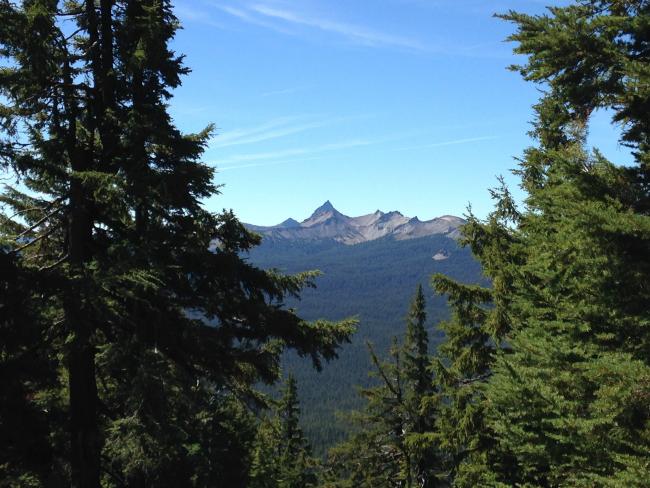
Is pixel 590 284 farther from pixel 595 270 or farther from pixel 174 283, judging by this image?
pixel 174 283

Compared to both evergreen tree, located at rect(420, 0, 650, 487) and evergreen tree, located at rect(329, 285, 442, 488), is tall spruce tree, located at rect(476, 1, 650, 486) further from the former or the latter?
evergreen tree, located at rect(329, 285, 442, 488)

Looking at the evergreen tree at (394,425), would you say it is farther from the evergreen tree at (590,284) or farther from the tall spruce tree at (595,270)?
the tall spruce tree at (595,270)

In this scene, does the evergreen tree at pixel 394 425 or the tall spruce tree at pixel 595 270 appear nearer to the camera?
the tall spruce tree at pixel 595 270

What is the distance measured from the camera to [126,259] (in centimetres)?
791

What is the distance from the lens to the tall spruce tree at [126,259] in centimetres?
723

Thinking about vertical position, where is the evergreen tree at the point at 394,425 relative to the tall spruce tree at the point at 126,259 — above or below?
below

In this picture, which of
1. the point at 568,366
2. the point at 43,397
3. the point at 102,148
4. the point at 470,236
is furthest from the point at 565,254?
the point at 43,397

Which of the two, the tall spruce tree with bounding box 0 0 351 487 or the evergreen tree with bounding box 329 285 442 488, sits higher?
the tall spruce tree with bounding box 0 0 351 487

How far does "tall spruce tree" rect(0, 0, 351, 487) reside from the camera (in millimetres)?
7230

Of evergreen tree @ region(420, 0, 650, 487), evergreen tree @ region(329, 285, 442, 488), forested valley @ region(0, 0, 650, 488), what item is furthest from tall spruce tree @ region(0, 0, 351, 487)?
evergreen tree @ region(329, 285, 442, 488)

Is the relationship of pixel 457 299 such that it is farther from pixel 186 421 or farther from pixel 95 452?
pixel 95 452

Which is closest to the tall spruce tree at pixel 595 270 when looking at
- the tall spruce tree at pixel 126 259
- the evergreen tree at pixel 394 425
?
the tall spruce tree at pixel 126 259

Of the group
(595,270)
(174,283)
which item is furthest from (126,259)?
(595,270)

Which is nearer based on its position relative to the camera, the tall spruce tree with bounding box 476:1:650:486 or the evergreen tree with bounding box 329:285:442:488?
the tall spruce tree with bounding box 476:1:650:486
